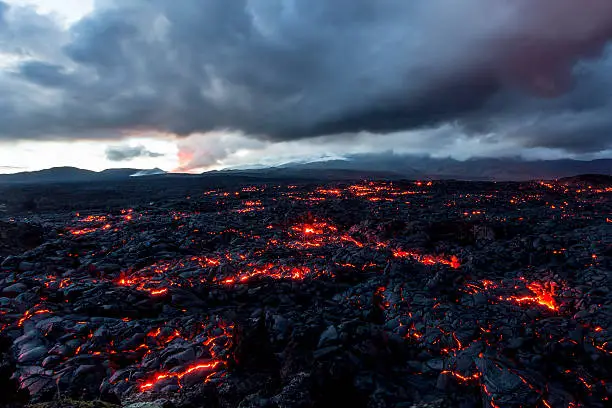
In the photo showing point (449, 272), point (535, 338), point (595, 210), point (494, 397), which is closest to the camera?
point (494, 397)

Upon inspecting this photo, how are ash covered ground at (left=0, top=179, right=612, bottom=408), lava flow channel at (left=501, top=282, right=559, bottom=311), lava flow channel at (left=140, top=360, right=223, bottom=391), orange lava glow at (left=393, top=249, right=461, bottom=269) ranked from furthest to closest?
orange lava glow at (left=393, top=249, right=461, bottom=269) → lava flow channel at (left=501, top=282, right=559, bottom=311) → lava flow channel at (left=140, top=360, right=223, bottom=391) → ash covered ground at (left=0, top=179, right=612, bottom=408)

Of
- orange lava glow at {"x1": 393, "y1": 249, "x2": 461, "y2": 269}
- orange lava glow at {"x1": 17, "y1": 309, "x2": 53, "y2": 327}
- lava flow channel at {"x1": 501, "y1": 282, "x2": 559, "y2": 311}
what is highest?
lava flow channel at {"x1": 501, "y1": 282, "x2": 559, "y2": 311}

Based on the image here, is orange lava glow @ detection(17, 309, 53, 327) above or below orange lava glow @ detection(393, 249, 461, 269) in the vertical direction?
below

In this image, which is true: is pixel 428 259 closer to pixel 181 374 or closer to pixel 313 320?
pixel 313 320

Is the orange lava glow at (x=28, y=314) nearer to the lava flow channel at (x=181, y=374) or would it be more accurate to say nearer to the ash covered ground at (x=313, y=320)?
the ash covered ground at (x=313, y=320)

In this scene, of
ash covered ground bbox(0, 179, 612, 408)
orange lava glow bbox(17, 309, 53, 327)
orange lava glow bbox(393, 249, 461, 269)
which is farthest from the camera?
orange lava glow bbox(393, 249, 461, 269)

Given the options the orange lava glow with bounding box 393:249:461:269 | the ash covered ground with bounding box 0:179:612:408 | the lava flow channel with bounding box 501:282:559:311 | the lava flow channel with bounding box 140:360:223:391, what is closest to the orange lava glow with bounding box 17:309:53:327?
the ash covered ground with bounding box 0:179:612:408

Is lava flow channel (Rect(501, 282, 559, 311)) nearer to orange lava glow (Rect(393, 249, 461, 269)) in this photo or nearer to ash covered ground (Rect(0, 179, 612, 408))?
ash covered ground (Rect(0, 179, 612, 408))

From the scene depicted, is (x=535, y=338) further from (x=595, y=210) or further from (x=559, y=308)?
(x=595, y=210)

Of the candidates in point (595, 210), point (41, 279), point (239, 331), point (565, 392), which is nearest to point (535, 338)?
point (565, 392)
